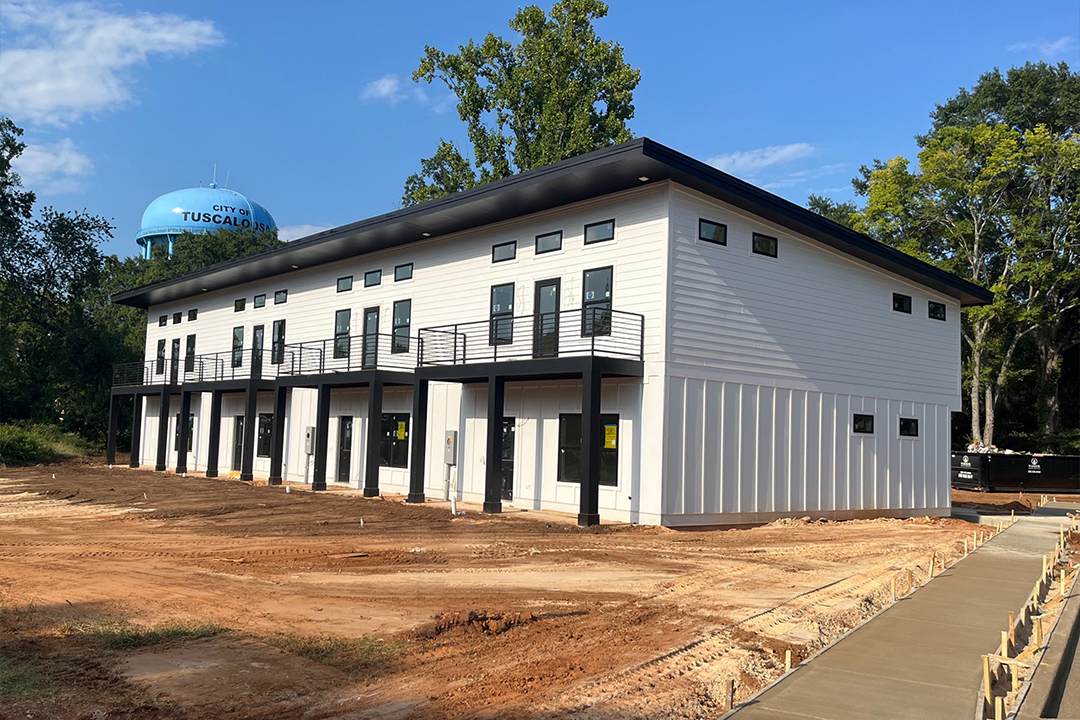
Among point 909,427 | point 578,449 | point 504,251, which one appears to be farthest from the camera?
point 909,427

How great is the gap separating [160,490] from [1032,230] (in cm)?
3774

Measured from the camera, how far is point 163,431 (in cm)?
3444

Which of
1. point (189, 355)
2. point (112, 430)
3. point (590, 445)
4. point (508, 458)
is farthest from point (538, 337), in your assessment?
point (112, 430)

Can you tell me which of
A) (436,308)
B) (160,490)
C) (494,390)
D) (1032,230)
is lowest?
(160,490)

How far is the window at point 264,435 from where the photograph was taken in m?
30.2

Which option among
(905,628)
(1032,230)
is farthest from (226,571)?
(1032,230)

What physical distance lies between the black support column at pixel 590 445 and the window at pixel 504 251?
5.19 metres

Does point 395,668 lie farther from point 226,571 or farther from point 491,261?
point 491,261

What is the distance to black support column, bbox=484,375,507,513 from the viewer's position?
A: 19.1 m

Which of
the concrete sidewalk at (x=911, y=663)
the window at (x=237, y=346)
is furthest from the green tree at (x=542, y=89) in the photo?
the concrete sidewalk at (x=911, y=663)

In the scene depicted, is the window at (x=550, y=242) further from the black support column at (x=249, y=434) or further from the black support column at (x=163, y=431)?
the black support column at (x=163, y=431)

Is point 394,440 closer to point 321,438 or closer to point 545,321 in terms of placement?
point 321,438

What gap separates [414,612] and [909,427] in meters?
18.3

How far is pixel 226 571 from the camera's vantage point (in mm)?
11383
